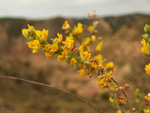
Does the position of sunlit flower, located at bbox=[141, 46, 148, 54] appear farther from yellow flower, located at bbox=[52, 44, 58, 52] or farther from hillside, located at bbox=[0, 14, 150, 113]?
hillside, located at bbox=[0, 14, 150, 113]

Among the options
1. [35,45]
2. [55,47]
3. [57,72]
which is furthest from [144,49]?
[57,72]

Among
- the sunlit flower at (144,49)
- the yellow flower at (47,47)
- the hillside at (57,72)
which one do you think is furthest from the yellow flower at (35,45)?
the hillside at (57,72)

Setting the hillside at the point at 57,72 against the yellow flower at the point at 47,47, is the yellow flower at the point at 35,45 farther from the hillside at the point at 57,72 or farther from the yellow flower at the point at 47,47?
the hillside at the point at 57,72

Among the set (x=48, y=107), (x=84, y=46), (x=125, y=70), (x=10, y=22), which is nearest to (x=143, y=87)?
(x=125, y=70)

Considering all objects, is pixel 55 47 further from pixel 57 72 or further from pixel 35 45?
pixel 57 72

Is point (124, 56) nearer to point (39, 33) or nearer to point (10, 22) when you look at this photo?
point (39, 33)

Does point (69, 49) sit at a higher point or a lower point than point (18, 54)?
higher

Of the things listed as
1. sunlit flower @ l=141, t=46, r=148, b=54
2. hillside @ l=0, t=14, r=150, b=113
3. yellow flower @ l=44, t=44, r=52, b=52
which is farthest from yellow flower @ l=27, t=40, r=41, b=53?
hillside @ l=0, t=14, r=150, b=113

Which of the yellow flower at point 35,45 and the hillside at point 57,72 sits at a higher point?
the yellow flower at point 35,45
